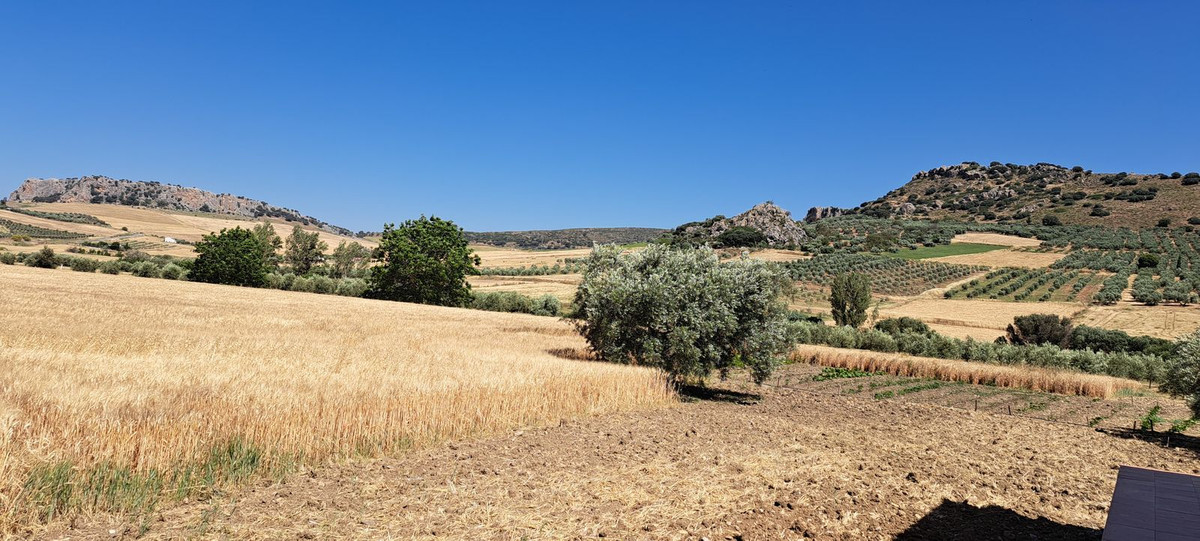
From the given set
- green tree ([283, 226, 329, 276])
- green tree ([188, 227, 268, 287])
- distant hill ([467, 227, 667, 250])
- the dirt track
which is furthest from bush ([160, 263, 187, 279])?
distant hill ([467, 227, 667, 250])

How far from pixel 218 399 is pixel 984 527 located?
36.1 feet

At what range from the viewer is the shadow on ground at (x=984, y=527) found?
26.6 ft

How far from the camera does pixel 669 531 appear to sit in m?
7.52

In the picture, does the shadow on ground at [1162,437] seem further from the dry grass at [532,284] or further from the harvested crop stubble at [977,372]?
the dry grass at [532,284]

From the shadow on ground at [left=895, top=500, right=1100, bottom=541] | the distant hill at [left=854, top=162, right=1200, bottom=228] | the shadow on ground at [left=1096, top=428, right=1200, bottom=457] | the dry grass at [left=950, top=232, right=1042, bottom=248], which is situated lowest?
the shadow on ground at [left=1096, top=428, right=1200, bottom=457]

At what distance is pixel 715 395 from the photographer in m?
21.8

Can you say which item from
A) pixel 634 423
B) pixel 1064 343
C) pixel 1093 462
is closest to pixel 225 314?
pixel 634 423

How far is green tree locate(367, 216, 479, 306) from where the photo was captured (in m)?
57.0

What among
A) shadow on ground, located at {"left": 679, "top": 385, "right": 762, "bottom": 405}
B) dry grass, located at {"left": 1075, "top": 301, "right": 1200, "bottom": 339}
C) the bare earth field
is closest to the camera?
shadow on ground, located at {"left": 679, "top": 385, "right": 762, "bottom": 405}

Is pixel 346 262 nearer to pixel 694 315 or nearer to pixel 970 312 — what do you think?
pixel 694 315

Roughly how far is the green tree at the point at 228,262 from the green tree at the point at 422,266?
12.7 meters

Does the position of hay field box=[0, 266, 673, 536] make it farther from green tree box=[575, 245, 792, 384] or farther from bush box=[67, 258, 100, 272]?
bush box=[67, 258, 100, 272]

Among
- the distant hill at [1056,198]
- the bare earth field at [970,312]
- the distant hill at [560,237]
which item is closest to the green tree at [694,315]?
the bare earth field at [970,312]

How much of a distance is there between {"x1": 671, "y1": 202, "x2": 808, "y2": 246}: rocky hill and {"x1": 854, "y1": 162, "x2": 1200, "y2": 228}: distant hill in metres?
45.9
